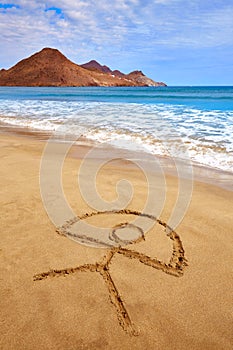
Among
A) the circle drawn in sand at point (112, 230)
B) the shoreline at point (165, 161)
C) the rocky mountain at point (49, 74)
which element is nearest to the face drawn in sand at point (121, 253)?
the circle drawn in sand at point (112, 230)

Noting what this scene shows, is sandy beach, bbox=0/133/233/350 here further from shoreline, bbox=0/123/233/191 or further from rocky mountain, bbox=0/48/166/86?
rocky mountain, bbox=0/48/166/86

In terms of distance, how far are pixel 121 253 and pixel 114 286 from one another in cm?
41

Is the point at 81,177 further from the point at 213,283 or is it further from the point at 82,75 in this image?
the point at 82,75

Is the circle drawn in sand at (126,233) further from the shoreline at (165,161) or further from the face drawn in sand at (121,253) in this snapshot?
the shoreline at (165,161)

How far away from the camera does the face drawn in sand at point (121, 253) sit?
75.0 inches

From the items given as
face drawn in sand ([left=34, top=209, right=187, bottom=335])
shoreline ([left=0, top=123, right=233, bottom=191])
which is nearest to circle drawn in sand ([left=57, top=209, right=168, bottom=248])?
face drawn in sand ([left=34, top=209, right=187, bottom=335])

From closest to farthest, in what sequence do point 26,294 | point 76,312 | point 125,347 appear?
point 125,347 → point 76,312 → point 26,294

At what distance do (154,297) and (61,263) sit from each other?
0.82 m

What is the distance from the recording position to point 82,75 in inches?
Answer: 4532

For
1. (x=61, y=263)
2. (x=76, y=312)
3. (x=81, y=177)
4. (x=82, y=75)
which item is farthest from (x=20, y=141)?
(x=82, y=75)

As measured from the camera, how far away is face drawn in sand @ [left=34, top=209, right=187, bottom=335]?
1.90 metres

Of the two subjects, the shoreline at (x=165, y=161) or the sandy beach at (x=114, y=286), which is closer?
the sandy beach at (x=114, y=286)

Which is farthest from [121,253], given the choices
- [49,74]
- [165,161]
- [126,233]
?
[49,74]

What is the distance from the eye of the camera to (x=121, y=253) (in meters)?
2.41
